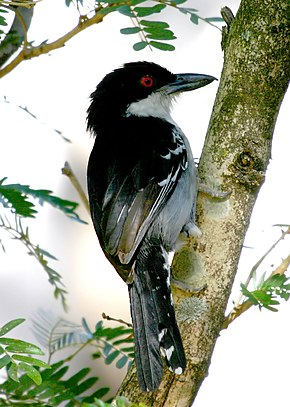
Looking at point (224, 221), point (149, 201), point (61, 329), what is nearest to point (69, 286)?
point (61, 329)

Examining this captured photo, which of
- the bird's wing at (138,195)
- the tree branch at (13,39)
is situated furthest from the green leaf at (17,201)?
the tree branch at (13,39)

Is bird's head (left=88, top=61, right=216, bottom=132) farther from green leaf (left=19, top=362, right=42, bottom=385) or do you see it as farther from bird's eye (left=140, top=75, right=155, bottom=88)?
green leaf (left=19, top=362, right=42, bottom=385)

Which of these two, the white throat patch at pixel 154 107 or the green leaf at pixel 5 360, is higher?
the white throat patch at pixel 154 107

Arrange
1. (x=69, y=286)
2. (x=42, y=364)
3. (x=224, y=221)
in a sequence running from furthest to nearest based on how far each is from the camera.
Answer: (x=69, y=286) < (x=224, y=221) < (x=42, y=364)

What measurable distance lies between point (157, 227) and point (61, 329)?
0.70 metres

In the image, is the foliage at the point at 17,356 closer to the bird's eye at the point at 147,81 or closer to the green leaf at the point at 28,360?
the green leaf at the point at 28,360

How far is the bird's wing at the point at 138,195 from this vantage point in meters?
3.61

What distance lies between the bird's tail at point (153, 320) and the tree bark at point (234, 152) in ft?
0.24

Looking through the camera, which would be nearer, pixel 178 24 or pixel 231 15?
pixel 231 15

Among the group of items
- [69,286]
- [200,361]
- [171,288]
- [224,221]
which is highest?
[69,286]

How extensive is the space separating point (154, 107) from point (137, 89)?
0.14 metres

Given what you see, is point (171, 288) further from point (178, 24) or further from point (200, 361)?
point (178, 24)

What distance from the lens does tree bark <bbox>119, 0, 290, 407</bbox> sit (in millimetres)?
3129

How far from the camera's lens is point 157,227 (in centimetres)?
394
